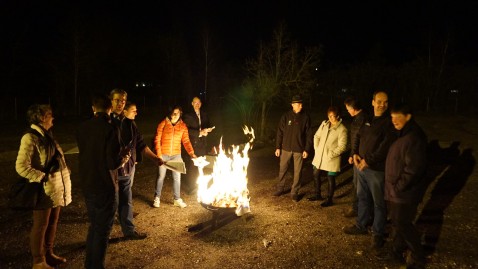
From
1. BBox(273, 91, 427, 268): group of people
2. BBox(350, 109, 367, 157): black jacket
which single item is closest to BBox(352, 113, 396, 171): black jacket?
BBox(273, 91, 427, 268): group of people

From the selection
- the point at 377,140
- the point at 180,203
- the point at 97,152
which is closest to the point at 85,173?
the point at 97,152

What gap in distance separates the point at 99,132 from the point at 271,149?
1022 cm

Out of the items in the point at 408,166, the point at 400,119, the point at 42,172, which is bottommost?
the point at 42,172

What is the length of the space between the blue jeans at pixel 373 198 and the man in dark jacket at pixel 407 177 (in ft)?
1.86

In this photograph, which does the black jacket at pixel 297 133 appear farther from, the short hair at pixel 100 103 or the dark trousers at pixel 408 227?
the short hair at pixel 100 103

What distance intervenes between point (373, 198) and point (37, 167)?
457cm

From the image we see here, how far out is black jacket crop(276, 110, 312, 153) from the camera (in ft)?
24.8

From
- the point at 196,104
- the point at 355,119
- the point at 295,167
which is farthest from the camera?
the point at 196,104

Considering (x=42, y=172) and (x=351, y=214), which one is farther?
(x=351, y=214)

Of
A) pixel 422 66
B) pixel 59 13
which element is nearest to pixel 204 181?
pixel 422 66

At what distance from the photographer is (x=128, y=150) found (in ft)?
16.5

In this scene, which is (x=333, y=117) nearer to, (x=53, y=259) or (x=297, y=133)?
(x=297, y=133)

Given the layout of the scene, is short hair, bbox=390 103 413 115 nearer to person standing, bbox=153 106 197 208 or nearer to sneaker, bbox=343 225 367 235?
sneaker, bbox=343 225 367 235

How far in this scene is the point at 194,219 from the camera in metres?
6.43
